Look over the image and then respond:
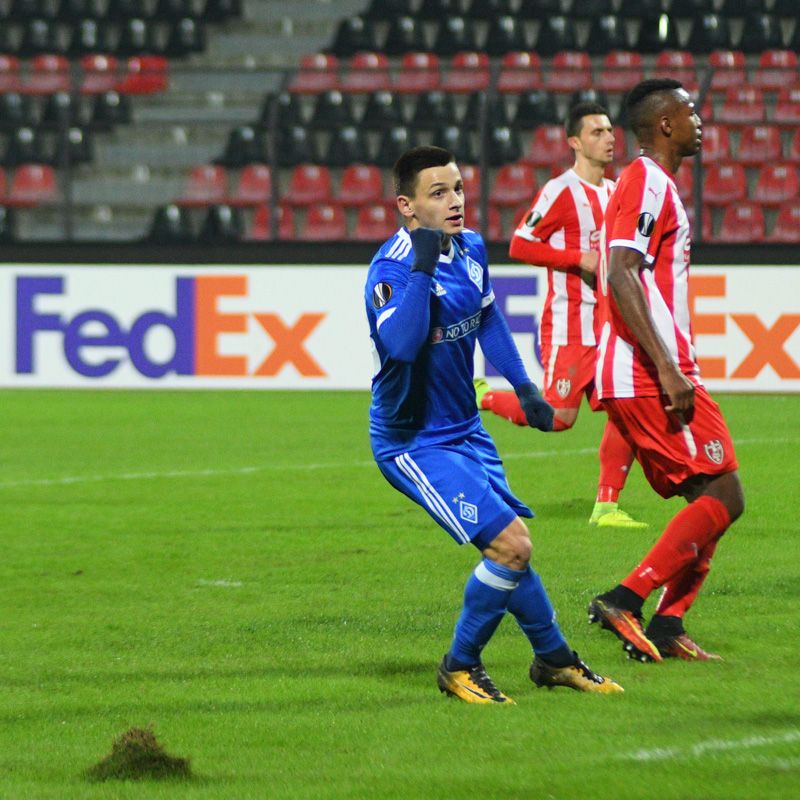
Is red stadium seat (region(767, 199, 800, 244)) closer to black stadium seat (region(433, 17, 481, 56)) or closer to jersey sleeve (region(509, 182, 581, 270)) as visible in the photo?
black stadium seat (region(433, 17, 481, 56))

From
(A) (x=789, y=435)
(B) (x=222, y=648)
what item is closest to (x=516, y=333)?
(A) (x=789, y=435)

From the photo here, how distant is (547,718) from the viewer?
15.1 ft

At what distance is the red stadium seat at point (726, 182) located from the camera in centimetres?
1720

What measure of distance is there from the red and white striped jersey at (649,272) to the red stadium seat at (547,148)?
12981 millimetres

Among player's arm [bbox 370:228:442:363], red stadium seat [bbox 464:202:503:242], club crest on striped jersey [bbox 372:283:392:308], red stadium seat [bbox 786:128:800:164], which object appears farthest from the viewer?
red stadium seat [bbox 464:202:503:242]

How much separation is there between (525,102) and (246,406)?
4.98 metres

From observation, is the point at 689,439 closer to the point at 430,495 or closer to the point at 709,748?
Answer: the point at 430,495

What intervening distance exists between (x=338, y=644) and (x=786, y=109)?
41.3 ft

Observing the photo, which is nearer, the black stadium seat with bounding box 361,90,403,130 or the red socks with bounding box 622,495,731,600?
the red socks with bounding box 622,495,731,600

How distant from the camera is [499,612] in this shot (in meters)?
4.85

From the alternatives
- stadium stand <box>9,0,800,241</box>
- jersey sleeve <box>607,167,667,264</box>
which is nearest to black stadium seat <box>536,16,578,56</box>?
stadium stand <box>9,0,800,241</box>

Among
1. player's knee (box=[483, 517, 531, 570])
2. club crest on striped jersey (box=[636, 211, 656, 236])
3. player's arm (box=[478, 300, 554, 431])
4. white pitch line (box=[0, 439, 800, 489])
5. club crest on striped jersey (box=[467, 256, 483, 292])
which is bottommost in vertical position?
white pitch line (box=[0, 439, 800, 489])

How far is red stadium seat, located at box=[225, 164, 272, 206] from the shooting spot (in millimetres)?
18656

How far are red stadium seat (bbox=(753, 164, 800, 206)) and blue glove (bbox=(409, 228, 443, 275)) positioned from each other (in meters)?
13.0
